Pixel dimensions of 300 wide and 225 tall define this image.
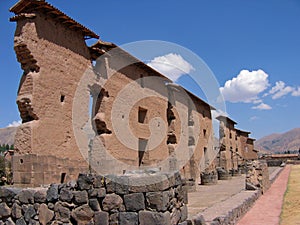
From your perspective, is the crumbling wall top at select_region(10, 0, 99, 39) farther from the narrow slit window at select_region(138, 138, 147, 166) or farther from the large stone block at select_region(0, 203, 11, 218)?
the narrow slit window at select_region(138, 138, 147, 166)

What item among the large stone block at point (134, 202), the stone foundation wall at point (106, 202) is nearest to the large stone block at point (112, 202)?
the stone foundation wall at point (106, 202)

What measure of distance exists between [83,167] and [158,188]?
7806mm

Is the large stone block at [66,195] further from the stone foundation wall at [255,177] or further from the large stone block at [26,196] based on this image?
the stone foundation wall at [255,177]

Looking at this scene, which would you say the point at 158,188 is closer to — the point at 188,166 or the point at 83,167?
the point at 83,167

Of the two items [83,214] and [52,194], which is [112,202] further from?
[52,194]

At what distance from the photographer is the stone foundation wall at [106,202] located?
5.05m

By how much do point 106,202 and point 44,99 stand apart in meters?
6.54

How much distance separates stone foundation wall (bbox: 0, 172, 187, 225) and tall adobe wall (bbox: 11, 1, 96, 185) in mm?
4141

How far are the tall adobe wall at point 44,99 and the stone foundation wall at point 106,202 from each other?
4141 mm

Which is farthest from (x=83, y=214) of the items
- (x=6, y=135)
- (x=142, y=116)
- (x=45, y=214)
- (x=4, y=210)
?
(x=6, y=135)

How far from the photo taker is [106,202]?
17.3 feet

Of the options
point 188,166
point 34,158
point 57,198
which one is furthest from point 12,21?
point 188,166

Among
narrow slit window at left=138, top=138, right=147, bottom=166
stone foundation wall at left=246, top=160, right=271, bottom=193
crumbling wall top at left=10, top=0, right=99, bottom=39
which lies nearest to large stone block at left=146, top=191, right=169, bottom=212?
crumbling wall top at left=10, top=0, right=99, bottom=39

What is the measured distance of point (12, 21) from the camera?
10.7 meters
